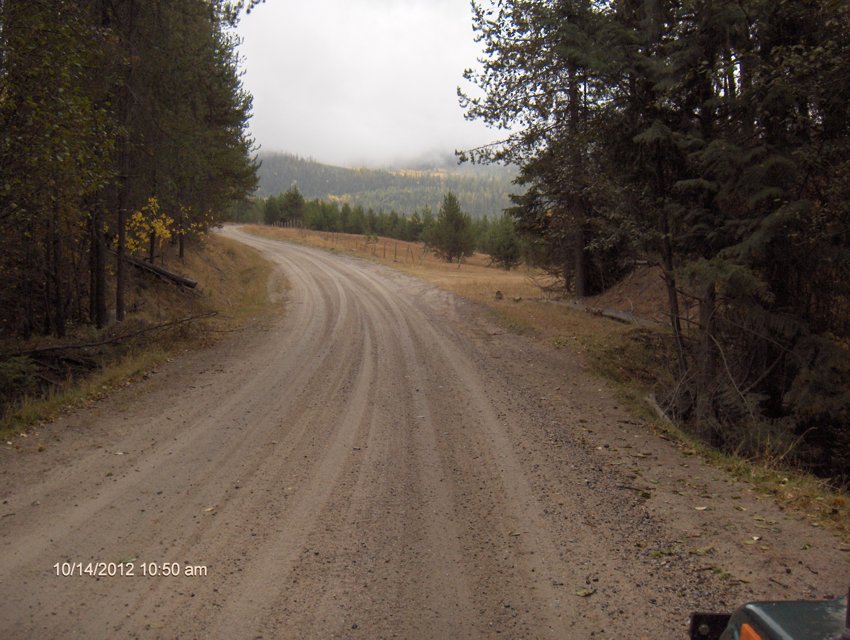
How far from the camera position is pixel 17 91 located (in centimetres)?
884

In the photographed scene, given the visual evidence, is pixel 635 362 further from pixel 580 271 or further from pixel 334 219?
pixel 334 219

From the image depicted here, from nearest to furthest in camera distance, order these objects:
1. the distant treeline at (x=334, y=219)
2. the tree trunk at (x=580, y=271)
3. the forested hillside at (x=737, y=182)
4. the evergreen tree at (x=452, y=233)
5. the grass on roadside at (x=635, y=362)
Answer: the grass on roadside at (x=635, y=362) < the forested hillside at (x=737, y=182) < the tree trunk at (x=580, y=271) < the evergreen tree at (x=452, y=233) < the distant treeline at (x=334, y=219)

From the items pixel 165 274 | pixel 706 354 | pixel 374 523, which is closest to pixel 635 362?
pixel 706 354

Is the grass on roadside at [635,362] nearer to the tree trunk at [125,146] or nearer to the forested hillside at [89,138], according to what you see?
the forested hillside at [89,138]

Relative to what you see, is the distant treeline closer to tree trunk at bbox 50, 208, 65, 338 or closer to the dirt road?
tree trunk at bbox 50, 208, 65, 338

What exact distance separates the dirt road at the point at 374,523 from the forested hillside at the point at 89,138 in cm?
424

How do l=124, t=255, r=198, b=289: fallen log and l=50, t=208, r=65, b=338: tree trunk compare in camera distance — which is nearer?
l=50, t=208, r=65, b=338: tree trunk

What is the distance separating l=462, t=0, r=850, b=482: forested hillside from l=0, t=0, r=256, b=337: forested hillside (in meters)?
8.36

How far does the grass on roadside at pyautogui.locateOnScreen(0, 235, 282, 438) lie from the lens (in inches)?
344

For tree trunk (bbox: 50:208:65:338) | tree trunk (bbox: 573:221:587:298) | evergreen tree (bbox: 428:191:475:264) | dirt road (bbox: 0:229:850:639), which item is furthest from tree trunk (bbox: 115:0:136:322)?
evergreen tree (bbox: 428:191:475:264)

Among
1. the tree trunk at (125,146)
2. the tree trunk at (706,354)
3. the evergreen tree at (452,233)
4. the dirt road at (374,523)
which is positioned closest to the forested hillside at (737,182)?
the tree trunk at (706,354)

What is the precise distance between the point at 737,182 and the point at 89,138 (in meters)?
11.0

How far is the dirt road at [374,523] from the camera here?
366cm

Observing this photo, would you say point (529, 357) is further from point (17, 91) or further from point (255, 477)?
point (17, 91)
